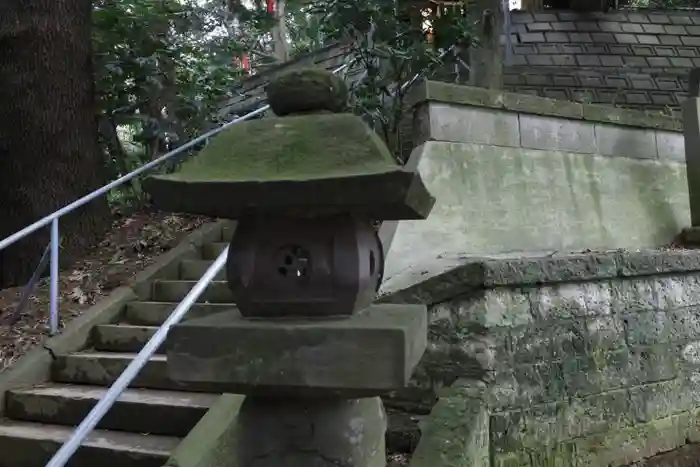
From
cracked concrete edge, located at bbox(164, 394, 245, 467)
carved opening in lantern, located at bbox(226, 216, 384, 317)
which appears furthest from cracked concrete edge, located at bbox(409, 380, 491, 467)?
carved opening in lantern, located at bbox(226, 216, 384, 317)

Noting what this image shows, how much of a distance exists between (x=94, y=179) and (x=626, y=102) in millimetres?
6920

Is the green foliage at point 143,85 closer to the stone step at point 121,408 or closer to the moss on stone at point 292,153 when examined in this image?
the stone step at point 121,408

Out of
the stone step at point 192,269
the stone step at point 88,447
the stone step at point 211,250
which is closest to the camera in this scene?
the stone step at point 88,447

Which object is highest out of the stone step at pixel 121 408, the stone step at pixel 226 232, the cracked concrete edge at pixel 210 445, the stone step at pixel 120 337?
the stone step at pixel 226 232

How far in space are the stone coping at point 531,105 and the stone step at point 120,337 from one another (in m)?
2.46

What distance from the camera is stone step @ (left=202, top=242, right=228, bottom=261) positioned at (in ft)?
17.5

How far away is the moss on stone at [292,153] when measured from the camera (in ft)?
6.06

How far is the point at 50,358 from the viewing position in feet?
13.4

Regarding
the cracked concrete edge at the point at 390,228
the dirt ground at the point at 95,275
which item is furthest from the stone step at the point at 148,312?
the cracked concrete edge at the point at 390,228

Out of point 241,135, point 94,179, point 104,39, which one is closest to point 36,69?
point 94,179

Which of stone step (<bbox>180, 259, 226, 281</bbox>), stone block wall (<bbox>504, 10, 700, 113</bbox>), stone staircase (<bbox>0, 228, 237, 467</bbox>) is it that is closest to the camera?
stone staircase (<bbox>0, 228, 237, 467</bbox>)

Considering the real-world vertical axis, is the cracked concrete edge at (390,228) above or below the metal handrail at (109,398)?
above

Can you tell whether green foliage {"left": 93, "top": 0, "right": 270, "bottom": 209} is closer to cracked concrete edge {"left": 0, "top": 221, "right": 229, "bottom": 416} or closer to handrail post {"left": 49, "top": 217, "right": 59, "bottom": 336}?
cracked concrete edge {"left": 0, "top": 221, "right": 229, "bottom": 416}

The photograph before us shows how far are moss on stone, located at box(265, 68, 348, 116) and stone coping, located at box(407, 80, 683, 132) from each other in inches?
97.2
